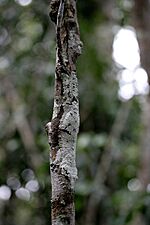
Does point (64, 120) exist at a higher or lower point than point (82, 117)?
lower

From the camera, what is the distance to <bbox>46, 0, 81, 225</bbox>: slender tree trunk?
27.4 inches

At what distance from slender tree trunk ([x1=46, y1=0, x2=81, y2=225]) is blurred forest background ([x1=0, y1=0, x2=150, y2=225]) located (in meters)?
1.46

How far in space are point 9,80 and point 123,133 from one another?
672 millimetres

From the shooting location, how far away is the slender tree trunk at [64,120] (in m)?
0.70

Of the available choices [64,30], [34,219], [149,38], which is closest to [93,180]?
[34,219]

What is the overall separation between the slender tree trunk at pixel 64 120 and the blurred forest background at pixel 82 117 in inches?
Result: 57.5

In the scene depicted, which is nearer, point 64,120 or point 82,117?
point 64,120

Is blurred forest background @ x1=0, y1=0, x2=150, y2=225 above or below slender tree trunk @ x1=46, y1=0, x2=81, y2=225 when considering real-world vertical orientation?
above

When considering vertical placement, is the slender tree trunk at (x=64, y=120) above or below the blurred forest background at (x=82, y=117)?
below

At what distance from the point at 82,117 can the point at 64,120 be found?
210 centimetres

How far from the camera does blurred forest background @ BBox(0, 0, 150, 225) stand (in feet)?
7.99

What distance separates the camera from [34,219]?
271cm

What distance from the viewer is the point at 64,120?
0.73 metres

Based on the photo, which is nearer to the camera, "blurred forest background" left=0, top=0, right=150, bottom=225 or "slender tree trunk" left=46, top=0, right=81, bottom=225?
"slender tree trunk" left=46, top=0, right=81, bottom=225
